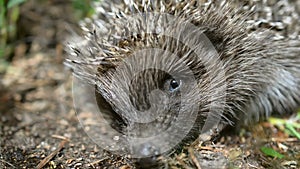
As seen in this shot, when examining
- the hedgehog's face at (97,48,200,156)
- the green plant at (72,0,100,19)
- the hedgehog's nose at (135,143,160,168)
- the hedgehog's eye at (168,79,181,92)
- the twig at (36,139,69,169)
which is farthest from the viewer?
the green plant at (72,0,100,19)

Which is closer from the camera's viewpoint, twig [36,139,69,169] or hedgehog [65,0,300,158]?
hedgehog [65,0,300,158]

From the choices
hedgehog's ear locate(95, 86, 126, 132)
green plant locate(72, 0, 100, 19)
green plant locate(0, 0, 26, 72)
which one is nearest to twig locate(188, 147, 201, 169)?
hedgehog's ear locate(95, 86, 126, 132)

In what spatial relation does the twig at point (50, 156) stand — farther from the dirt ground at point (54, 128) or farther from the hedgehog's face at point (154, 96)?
the hedgehog's face at point (154, 96)

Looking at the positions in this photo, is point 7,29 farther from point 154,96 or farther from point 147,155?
point 147,155

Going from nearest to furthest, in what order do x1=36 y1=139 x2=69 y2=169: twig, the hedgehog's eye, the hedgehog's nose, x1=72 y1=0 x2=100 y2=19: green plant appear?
the hedgehog's nose, the hedgehog's eye, x1=36 y1=139 x2=69 y2=169: twig, x1=72 y1=0 x2=100 y2=19: green plant

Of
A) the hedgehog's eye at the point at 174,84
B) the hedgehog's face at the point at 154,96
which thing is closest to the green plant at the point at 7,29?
the hedgehog's face at the point at 154,96

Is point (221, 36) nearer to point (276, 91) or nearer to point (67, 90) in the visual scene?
point (276, 91)

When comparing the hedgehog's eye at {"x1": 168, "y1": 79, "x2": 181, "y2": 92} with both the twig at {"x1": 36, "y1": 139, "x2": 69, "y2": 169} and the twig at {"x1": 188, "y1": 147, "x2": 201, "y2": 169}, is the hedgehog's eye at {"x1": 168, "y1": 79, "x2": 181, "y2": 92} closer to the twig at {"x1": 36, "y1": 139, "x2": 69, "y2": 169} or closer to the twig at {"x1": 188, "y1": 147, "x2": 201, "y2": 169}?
the twig at {"x1": 188, "y1": 147, "x2": 201, "y2": 169}
